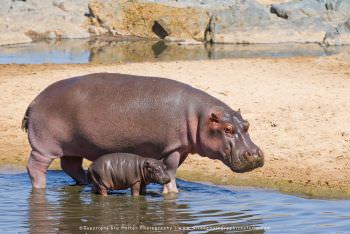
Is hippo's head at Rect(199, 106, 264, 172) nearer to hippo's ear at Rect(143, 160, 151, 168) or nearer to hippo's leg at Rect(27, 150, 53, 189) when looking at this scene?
hippo's ear at Rect(143, 160, 151, 168)

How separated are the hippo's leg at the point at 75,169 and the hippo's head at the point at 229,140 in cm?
157

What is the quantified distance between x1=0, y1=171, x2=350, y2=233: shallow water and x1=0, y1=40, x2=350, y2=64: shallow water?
1034 centimetres

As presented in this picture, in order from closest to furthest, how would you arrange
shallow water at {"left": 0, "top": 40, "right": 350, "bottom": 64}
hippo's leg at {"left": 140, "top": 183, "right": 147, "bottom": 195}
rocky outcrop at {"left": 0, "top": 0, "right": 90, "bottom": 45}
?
1. hippo's leg at {"left": 140, "top": 183, "right": 147, "bottom": 195}
2. shallow water at {"left": 0, "top": 40, "right": 350, "bottom": 64}
3. rocky outcrop at {"left": 0, "top": 0, "right": 90, "bottom": 45}

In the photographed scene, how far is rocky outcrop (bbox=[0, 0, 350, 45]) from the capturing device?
90.1ft

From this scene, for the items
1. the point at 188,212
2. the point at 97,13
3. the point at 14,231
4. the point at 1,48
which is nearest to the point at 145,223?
the point at 188,212

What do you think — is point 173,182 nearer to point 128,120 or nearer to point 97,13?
point 128,120

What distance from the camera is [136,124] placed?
9.12 m

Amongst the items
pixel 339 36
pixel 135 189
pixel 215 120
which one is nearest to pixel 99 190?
pixel 135 189

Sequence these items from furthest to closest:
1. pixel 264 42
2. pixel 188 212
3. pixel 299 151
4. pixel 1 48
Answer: pixel 264 42
pixel 1 48
pixel 299 151
pixel 188 212

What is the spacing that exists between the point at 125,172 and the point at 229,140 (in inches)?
42.0

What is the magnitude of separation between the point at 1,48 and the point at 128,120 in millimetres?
15814

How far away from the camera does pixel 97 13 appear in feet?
98.6

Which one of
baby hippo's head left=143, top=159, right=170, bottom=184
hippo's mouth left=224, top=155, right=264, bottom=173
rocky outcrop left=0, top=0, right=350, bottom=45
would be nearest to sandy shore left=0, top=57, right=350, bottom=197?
hippo's mouth left=224, top=155, right=264, bottom=173

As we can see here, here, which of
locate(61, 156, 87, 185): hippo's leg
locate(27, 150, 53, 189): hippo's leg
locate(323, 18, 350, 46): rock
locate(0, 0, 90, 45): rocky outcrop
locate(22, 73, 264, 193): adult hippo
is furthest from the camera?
locate(0, 0, 90, 45): rocky outcrop
